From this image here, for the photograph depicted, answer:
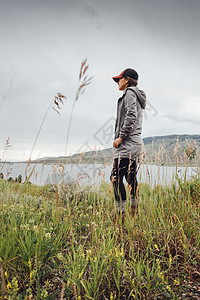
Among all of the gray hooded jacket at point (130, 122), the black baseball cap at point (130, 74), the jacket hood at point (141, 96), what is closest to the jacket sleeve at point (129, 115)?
the gray hooded jacket at point (130, 122)

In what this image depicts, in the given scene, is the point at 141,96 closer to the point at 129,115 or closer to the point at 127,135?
the point at 129,115

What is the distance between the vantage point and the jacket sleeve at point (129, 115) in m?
3.02

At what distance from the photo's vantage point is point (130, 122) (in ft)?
9.92

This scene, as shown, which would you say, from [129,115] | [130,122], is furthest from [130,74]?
[130,122]

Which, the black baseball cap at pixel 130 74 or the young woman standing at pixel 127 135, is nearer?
the young woman standing at pixel 127 135

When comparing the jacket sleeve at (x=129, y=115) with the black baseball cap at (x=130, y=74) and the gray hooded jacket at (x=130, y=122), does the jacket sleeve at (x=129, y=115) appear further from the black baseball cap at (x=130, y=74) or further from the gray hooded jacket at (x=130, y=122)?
the black baseball cap at (x=130, y=74)

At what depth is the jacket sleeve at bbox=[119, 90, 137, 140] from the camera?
3.02 meters

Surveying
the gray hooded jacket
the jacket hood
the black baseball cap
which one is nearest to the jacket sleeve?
the gray hooded jacket

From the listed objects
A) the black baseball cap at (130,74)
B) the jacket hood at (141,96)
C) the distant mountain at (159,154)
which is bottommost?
the distant mountain at (159,154)

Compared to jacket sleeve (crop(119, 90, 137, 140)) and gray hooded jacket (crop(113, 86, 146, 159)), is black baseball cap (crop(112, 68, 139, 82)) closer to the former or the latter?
gray hooded jacket (crop(113, 86, 146, 159))

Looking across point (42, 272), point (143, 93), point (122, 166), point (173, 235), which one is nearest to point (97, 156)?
point (122, 166)

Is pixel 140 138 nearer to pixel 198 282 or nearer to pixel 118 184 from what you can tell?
pixel 118 184

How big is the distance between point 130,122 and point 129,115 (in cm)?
11

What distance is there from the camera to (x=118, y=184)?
2.98m
